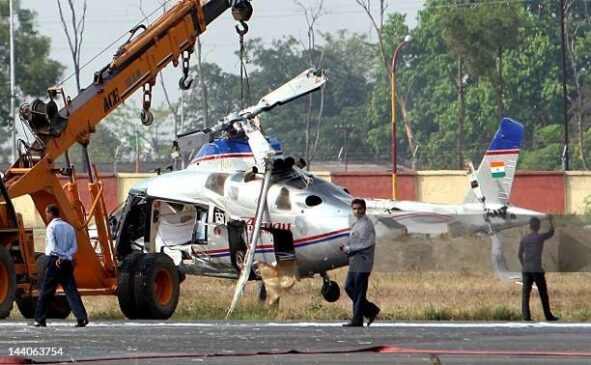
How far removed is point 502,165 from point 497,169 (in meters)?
0.14

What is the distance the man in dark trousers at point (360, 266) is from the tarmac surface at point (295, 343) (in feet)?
0.97

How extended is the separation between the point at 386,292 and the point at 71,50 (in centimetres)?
5501

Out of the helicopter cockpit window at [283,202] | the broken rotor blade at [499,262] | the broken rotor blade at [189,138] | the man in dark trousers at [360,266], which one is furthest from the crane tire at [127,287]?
the broken rotor blade at [499,262]

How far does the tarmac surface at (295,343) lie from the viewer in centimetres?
1513

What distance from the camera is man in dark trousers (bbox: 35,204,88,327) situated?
20281 millimetres

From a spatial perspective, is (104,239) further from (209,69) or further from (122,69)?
(209,69)

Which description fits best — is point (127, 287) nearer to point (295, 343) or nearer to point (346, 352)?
point (295, 343)

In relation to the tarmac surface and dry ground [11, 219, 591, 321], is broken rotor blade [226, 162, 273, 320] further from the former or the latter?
the tarmac surface

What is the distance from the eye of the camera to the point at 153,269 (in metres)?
22.7

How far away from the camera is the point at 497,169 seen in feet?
99.8

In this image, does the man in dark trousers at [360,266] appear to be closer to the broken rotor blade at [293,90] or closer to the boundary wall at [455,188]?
Result: the broken rotor blade at [293,90]

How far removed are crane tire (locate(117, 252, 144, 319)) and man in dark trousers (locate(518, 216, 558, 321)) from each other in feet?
18.6

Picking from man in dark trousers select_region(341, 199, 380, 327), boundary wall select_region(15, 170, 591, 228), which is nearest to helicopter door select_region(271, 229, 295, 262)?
man in dark trousers select_region(341, 199, 380, 327)

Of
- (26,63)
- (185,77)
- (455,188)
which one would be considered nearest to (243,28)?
(185,77)
